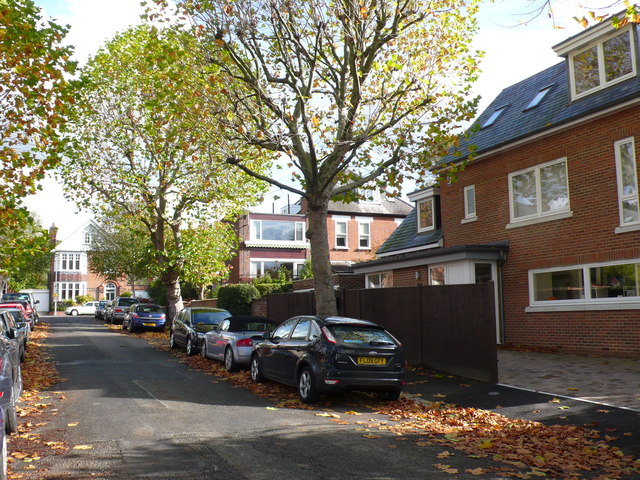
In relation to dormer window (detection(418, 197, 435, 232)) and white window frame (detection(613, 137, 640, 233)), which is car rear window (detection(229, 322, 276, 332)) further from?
dormer window (detection(418, 197, 435, 232))

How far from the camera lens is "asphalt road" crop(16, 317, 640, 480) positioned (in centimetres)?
598

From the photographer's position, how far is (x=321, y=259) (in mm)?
14727

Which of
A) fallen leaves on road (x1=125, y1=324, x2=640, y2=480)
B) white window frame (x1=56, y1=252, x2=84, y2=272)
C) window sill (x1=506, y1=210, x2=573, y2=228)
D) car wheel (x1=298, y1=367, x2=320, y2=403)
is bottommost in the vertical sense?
fallen leaves on road (x1=125, y1=324, x2=640, y2=480)

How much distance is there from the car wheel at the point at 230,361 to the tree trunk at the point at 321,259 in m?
2.38

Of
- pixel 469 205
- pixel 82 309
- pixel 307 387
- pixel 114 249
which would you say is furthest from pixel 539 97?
pixel 82 309

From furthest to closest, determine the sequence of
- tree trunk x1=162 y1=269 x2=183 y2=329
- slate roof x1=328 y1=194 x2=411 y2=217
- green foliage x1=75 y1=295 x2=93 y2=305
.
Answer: green foliage x1=75 y1=295 x2=93 y2=305
slate roof x1=328 y1=194 x2=411 y2=217
tree trunk x1=162 y1=269 x2=183 y2=329

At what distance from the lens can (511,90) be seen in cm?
2192

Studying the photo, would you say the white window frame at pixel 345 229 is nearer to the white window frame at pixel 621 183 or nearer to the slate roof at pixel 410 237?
the slate roof at pixel 410 237

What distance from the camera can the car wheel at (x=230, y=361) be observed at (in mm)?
14203

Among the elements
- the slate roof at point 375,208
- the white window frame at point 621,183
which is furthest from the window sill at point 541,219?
the slate roof at point 375,208

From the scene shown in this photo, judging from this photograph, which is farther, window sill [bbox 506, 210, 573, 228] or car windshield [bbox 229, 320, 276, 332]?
window sill [bbox 506, 210, 573, 228]

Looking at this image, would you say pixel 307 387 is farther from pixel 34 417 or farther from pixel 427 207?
pixel 427 207

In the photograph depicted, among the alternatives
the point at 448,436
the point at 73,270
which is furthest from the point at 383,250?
the point at 73,270

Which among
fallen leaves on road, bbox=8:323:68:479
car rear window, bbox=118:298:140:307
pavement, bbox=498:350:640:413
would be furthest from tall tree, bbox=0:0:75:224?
car rear window, bbox=118:298:140:307
